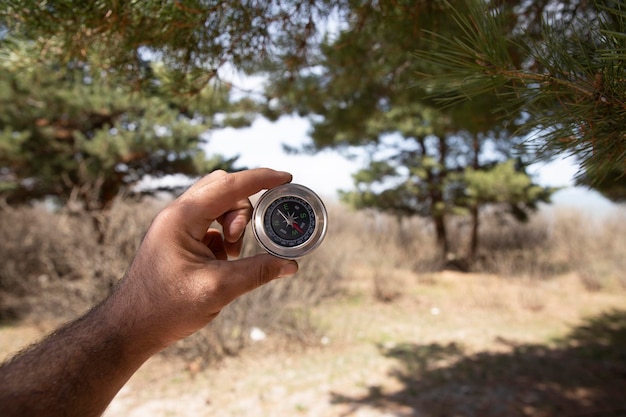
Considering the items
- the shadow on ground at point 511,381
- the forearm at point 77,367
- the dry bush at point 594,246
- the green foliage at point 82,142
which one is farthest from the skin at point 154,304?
the dry bush at point 594,246

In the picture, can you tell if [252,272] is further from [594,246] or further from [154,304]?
[594,246]

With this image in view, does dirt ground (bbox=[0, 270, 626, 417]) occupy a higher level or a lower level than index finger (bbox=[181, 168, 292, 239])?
lower

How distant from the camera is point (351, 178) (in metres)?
10.1

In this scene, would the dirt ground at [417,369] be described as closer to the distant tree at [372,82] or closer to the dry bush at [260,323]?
the dry bush at [260,323]

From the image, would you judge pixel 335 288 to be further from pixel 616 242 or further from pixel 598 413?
pixel 616 242

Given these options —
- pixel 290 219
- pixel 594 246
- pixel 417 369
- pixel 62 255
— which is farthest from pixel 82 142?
pixel 594 246

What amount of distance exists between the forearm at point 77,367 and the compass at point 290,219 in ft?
1.34

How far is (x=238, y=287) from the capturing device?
1081 millimetres

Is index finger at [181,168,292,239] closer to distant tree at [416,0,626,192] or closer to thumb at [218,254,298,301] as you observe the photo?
thumb at [218,254,298,301]

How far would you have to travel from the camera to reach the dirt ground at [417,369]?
3.60m

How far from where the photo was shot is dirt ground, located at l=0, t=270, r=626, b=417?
3598 mm

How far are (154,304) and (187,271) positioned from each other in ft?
0.36

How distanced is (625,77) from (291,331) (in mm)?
4601

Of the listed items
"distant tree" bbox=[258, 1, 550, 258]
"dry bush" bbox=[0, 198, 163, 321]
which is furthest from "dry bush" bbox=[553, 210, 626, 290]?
"dry bush" bbox=[0, 198, 163, 321]
